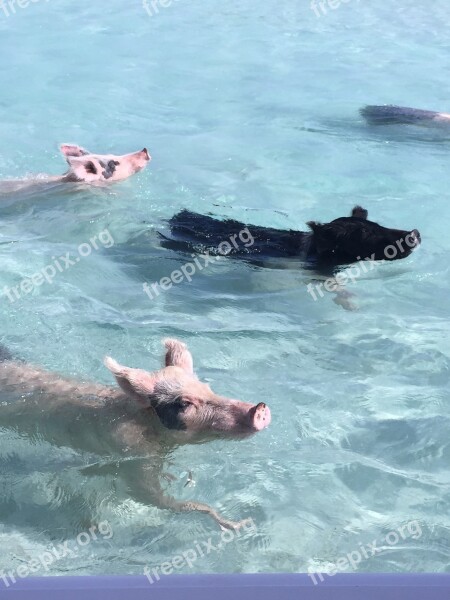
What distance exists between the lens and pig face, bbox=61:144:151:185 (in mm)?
9512

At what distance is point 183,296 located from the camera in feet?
26.1

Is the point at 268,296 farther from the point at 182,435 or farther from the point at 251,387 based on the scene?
the point at 182,435


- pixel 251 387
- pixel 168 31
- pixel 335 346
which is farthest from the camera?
pixel 168 31

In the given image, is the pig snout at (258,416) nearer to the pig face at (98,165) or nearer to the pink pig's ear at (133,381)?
the pink pig's ear at (133,381)

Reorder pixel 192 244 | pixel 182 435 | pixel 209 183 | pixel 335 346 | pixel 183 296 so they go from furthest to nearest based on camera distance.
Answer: pixel 209 183 → pixel 192 244 → pixel 183 296 → pixel 335 346 → pixel 182 435

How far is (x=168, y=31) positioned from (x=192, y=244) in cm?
969

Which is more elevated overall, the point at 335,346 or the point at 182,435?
the point at 182,435

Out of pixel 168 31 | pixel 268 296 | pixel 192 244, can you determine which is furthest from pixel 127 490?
pixel 168 31

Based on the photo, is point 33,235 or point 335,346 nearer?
point 335,346
